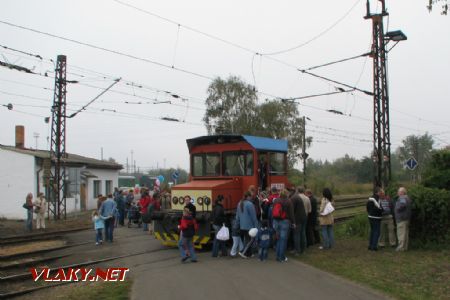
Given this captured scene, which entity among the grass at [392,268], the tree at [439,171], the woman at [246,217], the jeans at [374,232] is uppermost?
the tree at [439,171]

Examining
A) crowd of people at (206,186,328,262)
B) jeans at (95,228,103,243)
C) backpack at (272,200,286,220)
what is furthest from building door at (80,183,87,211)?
backpack at (272,200,286,220)

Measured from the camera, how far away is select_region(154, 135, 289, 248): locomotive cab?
512 inches

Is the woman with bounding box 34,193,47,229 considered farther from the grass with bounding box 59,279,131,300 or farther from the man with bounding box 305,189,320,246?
the man with bounding box 305,189,320,246

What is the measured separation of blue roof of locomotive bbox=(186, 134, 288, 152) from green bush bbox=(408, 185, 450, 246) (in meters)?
4.05

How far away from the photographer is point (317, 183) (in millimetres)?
44688

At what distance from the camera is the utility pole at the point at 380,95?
69.0 feet

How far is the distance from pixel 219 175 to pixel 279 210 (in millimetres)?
3189

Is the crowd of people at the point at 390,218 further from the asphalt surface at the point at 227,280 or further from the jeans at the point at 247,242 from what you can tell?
the jeans at the point at 247,242

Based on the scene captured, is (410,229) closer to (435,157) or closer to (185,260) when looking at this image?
(435,157)

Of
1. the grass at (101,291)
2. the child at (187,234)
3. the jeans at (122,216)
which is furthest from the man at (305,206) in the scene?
the jeans at (122,216)

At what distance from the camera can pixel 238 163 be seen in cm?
1385

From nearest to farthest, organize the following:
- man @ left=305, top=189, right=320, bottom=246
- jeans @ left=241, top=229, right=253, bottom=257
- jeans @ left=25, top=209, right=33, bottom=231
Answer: jeans @ left=241, top=229, right=253, bottom=257 < man @ left=305, top=189, right=320, bottom=246 < jeans @ left=25, top=209, right=33, bottom=231

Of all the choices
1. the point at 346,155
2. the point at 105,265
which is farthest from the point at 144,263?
the point at 346,155

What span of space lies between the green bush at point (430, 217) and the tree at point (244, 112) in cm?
3554
